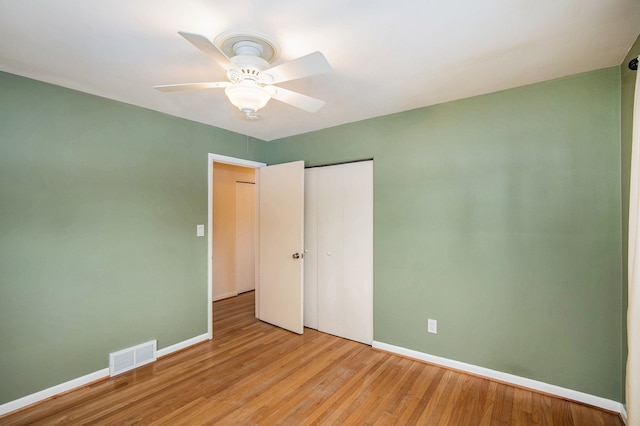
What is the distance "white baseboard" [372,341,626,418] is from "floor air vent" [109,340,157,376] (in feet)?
7.35

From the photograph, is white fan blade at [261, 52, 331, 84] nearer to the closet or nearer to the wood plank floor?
the closet

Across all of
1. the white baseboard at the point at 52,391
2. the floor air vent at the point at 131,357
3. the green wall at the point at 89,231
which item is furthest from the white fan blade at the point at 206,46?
the white baseboard at the point at 52,391

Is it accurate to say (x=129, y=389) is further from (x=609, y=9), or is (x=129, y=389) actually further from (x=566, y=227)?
(x=609, y=9)

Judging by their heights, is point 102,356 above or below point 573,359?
below

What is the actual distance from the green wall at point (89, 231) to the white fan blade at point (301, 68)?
1.89 metres

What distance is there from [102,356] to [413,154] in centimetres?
Answer: 333

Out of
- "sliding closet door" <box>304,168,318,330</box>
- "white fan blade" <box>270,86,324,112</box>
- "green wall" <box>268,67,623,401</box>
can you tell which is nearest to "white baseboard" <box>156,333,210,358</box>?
"sliding closet door" <box>304,168,318,330</box>

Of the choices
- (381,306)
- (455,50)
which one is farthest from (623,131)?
(381,306)

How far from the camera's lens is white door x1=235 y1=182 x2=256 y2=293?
5270 mm

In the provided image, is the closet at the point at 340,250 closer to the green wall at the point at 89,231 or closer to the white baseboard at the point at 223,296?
the green wall at the point at 89,231

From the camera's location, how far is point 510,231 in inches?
94.3

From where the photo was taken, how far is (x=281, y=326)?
3623 millimetres

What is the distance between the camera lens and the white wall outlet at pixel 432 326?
2738 millimetres

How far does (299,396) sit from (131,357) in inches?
62.9
